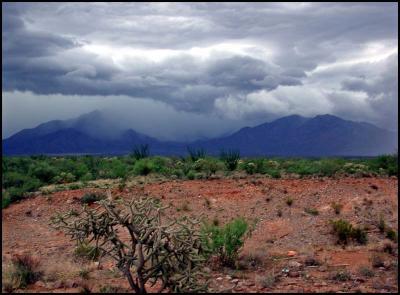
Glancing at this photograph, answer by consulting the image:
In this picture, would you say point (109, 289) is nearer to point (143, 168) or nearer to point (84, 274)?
point (84, 274)

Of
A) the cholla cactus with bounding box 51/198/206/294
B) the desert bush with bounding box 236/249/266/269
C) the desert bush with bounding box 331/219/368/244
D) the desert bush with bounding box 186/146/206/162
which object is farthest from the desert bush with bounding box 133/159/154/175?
the cholla cactus with bounding box 51/198/206/294

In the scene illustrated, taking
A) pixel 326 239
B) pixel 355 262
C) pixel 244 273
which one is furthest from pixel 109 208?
pixel 326 239

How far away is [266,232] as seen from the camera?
17391mm

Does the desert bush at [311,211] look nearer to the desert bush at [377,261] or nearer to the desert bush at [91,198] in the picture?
the desert bush at [377,261]

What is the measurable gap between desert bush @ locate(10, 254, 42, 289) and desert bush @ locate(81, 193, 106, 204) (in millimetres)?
7458

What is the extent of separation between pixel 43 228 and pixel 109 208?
29.4ft

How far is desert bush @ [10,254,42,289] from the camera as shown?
12195mm

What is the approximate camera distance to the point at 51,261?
47.5 feet

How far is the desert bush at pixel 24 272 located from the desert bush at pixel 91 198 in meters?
7.46

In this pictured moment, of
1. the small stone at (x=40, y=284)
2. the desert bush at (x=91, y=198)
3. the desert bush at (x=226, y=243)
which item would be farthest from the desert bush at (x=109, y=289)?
the desert bush at (x=91, y=198)

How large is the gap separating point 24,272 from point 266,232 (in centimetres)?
757

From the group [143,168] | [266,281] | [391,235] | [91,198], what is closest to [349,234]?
[391,235]

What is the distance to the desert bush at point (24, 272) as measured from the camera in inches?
480

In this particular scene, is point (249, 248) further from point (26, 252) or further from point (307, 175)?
point (307, 175)
